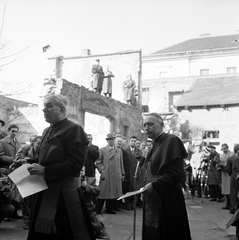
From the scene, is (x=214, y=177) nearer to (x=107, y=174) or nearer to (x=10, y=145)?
(x=107, y=174)

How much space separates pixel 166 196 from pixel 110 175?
5451 mm

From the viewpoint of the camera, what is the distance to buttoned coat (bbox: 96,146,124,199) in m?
9.13

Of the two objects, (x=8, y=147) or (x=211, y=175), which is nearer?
(x=8, y=147)

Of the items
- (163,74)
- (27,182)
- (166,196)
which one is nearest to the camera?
(27,182)

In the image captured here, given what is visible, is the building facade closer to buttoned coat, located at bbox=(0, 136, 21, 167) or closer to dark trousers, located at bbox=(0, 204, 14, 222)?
buttoned coat, located at bbox=(0, 136, 21, 167)

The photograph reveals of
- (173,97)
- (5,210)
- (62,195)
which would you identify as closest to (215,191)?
(5,210)

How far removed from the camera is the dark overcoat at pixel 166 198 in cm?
396

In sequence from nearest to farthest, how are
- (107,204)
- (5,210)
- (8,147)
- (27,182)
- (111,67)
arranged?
(27,182)
(5,210)
(8,147)
(107,204)
(111,67)

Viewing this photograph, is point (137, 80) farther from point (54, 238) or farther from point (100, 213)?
point (54, 238)

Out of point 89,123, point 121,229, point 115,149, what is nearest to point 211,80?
point 89,123

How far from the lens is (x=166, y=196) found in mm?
4039

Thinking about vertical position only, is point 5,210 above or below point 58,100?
below

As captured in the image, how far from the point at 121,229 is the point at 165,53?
129 feet

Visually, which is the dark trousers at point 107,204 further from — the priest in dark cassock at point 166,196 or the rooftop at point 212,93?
the rooftop at point 212,93
